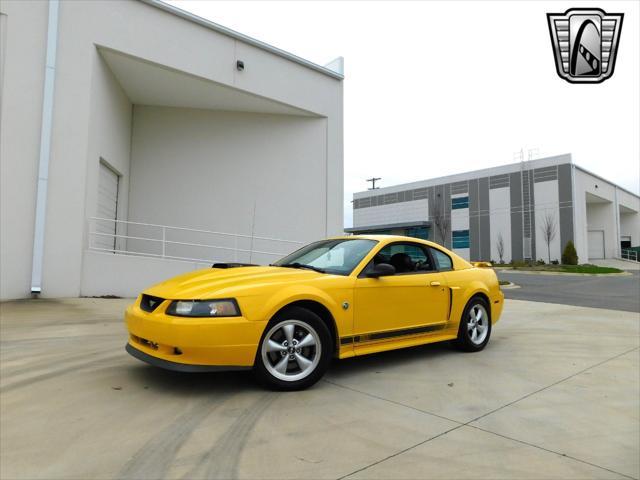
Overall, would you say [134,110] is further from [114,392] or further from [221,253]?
[114,392]

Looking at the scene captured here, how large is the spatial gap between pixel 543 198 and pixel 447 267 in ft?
130


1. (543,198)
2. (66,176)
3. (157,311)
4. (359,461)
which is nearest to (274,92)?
(66,176)

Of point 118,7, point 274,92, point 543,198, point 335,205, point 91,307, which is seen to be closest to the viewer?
point 91,307

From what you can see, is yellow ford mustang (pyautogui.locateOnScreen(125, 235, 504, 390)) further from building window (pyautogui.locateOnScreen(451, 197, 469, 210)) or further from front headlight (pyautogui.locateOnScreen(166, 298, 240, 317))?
building window (pyautogui.locateOnScreen(451, 197, 469, 210))

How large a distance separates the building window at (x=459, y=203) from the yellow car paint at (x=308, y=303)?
43.1 m

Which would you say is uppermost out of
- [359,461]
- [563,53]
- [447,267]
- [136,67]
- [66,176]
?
[136,67]

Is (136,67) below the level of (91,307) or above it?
above

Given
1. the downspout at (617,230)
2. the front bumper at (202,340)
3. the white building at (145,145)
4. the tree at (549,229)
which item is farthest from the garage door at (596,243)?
Result: the front bumper at (202,340)

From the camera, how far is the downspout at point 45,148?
8.83 metres

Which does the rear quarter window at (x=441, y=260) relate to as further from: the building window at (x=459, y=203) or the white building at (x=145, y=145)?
the building window at (x=459, y=203)

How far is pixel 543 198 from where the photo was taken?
131 feet

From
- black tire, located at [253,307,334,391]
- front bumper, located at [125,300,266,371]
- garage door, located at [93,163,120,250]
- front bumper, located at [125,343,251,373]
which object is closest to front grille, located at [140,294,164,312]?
front bumper, located at [125,300,266,371]

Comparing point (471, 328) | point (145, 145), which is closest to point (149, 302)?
point (471, 328)

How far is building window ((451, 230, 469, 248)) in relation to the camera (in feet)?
152
